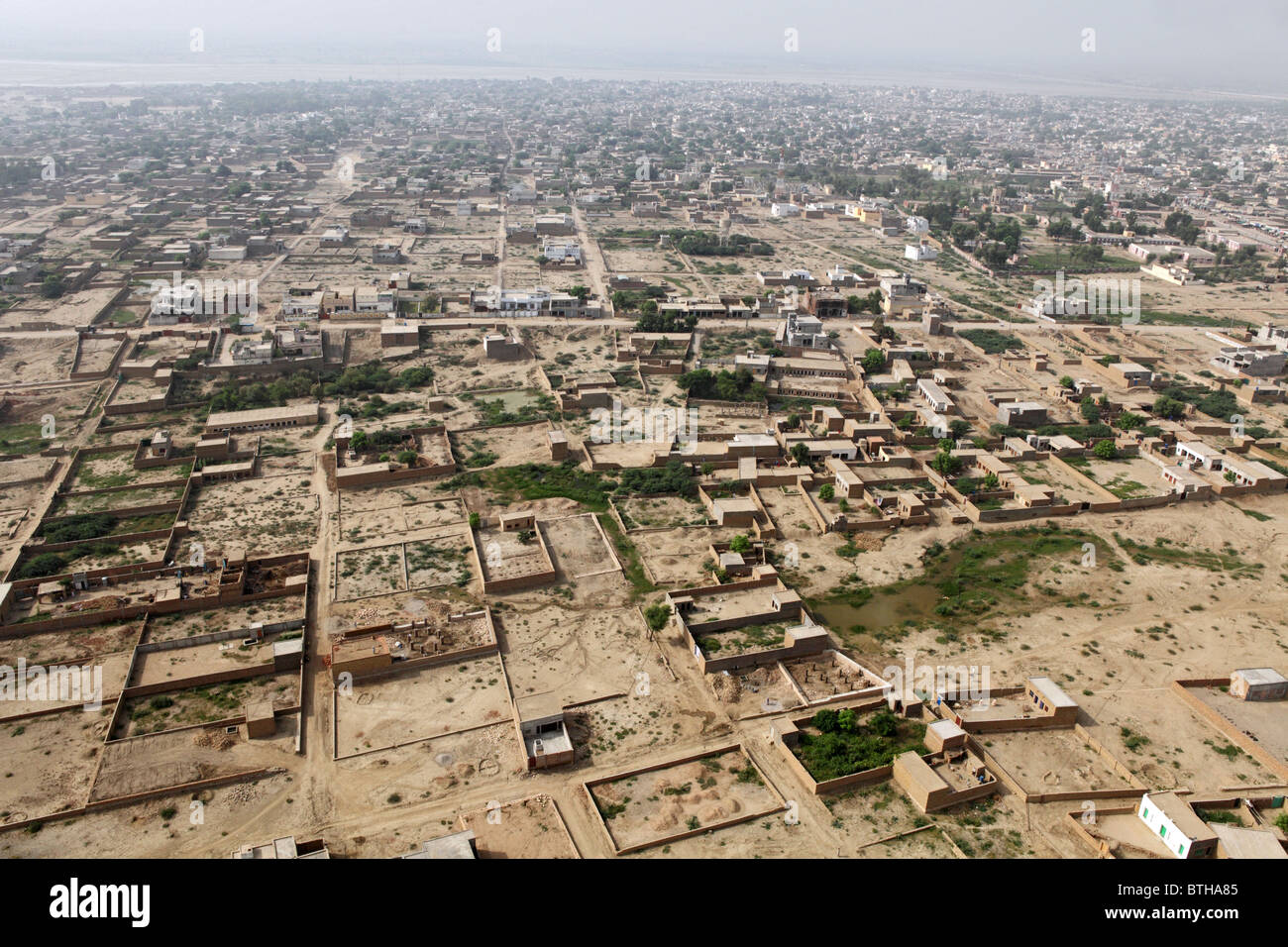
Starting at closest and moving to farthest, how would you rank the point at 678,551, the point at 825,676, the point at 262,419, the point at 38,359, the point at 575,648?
the point at 825,676, the point at 575,648, the point at 678,551, the point at 262,419, the point at 38,359

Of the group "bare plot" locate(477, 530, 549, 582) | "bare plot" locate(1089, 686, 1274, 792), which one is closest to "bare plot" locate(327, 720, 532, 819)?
"bare plot" locate(477, 530, 549, 582)

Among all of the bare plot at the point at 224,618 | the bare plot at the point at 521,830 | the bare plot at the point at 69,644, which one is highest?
the bare plot at the point at 224,618

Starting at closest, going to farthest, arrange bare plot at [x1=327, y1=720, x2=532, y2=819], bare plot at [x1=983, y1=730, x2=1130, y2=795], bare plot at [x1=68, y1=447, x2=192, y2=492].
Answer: bare plot at [x1=327, y1=720, x2=532, y2=819] → bare plot at [x1=983, y1=730, x2=1130, y2=795] → bare plot at [x1=68, y1=447, x2=192, y2=492]

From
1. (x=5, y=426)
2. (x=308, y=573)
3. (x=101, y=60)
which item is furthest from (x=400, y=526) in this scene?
(x=101, y=60)

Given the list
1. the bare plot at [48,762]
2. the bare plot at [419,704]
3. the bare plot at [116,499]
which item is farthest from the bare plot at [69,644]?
the bare plot at [116,499]

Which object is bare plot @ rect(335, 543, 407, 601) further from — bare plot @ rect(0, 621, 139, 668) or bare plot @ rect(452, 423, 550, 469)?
bare plot @ rect(452, 423, 550, 469)

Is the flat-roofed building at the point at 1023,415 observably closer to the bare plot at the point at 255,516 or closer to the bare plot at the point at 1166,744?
the bare plot at the point at 1166,744

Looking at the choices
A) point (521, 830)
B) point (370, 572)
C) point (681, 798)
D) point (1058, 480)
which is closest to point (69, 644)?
point (370, 572)

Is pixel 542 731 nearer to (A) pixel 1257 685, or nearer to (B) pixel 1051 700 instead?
(B) pixel 1051 700

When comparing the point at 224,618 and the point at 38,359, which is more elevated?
the point at 38,359
